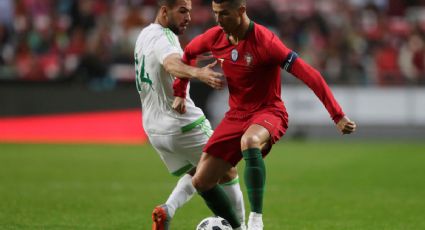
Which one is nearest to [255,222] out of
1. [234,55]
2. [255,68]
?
[255,68]

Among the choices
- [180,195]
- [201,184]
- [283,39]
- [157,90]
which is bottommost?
[283,39]

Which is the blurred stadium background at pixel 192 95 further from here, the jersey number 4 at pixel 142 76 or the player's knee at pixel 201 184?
the player's knee at pixel 201 184

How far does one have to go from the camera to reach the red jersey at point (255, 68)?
6953 millimetres

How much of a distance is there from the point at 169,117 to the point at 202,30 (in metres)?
14.5

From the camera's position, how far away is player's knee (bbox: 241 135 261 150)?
683cm

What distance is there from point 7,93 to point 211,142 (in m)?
13.5

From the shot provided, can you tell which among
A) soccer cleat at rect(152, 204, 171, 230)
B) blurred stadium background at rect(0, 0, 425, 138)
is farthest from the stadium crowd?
soccer cleat at rect(152, 204, 171, 230)

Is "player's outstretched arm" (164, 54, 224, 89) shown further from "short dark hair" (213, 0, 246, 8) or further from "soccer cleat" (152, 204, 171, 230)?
"soccer cleat" (152, 204, 171, 230)

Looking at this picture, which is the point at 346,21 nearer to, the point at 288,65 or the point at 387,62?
the point at 387,62

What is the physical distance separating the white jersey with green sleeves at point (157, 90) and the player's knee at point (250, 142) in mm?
946

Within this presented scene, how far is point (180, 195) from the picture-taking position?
7.77 meters

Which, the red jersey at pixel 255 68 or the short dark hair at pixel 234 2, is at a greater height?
the short dark hair at pixel 234 2

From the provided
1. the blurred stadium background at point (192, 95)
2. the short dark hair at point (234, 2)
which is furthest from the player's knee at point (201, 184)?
the blurred stadium background at point (192, 95)

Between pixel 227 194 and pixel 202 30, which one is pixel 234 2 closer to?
pixel 227 194
